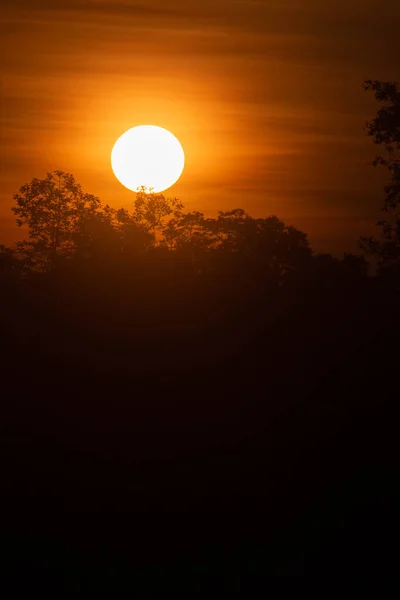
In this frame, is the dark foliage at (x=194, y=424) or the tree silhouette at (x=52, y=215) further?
the tree silhouette at (x=52, y=215)

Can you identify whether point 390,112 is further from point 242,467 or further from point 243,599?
point 243,599

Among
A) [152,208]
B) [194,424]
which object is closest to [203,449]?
[194,424]

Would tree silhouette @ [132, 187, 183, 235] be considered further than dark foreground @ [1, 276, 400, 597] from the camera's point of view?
Yes

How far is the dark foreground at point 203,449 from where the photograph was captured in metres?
21.4

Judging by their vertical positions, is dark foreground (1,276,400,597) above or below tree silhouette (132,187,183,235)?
below

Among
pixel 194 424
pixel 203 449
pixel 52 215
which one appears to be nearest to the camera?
pixel 203 449

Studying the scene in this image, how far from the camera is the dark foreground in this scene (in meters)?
21.4

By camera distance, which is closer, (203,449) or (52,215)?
(203,449)

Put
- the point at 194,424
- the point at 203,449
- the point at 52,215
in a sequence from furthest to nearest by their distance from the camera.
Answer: the point at 52,215
the point at 194,424
the point at 203,449

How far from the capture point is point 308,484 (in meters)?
24.4

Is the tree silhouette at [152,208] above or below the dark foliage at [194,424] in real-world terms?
above

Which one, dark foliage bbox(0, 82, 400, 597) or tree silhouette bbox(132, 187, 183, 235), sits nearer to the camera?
dark foliage bbox(0, 82, 400, 597)

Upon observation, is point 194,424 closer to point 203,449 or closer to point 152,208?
point 203,449

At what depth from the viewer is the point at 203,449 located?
27.7 metres
